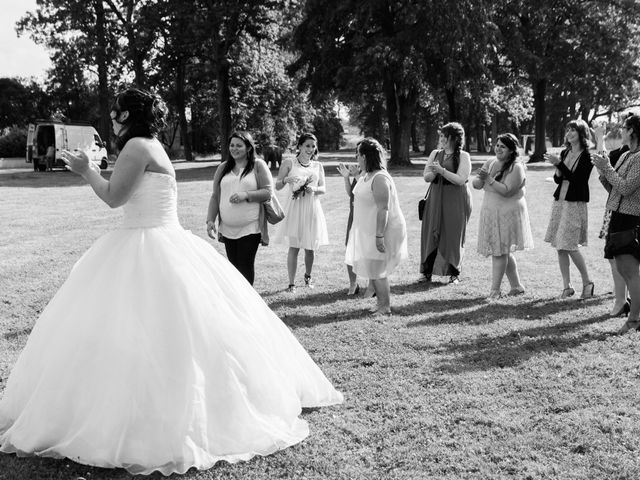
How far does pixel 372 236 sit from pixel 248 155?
165 centimetres

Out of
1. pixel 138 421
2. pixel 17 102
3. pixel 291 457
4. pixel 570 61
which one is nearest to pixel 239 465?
pixel 291 457

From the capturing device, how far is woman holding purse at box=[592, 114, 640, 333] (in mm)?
6715

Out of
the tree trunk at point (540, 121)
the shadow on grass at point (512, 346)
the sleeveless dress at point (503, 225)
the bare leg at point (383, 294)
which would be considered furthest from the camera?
the tree trunk at point (540, 121)

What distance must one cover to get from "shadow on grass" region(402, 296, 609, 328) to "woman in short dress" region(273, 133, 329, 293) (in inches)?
67.3

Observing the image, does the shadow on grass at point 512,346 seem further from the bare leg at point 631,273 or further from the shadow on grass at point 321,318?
the shadow on grass at point 321,318

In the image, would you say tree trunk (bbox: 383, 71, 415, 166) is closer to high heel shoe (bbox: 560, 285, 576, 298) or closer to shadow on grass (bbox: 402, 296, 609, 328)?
high heel shoe (bbox: 560, 285, 576, 298)

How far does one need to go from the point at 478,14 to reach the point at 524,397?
33.3 meters

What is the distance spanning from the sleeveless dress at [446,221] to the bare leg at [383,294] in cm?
210

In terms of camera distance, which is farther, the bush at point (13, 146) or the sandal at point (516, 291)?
the bush at point (13, 146)

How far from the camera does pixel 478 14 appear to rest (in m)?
35.3

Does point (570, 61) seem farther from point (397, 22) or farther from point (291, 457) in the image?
point (291, 457)

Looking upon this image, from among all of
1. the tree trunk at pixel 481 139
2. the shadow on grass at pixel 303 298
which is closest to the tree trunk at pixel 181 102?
the tree trunk at pixel 481 139

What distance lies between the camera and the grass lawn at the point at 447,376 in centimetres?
414

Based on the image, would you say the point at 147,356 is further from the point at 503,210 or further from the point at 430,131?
the point at 430,131
